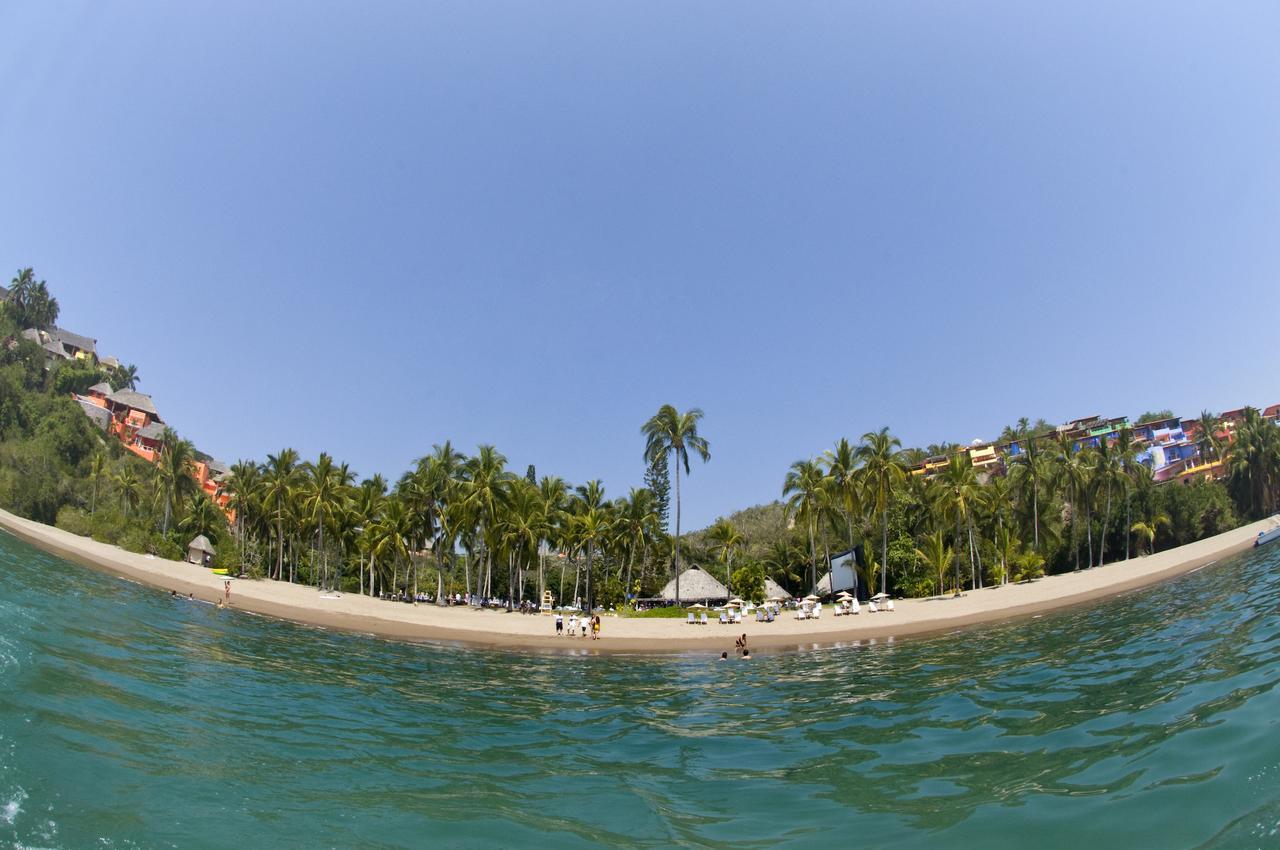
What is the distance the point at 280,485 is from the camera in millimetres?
65250

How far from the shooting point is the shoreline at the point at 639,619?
3416 centimetres

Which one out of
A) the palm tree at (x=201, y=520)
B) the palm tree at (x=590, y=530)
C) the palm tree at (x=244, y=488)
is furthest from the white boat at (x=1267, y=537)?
the palm tree at (x=201, y=520)

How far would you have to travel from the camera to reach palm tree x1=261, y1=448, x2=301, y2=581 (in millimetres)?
65562

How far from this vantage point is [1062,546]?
64250 mm

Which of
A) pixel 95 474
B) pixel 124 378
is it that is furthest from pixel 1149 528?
pixel 124 378

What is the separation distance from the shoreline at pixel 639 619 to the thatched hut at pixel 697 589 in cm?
1051

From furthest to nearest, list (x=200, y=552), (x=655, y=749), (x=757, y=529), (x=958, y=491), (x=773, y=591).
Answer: (x=757, y=529) → (x=200, y=552) → (x=773, y=591) → (x=958, y=491) → (x=655, y=749)

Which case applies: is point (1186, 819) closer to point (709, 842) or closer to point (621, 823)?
point (709, 842)

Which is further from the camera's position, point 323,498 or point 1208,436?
point 1208,436

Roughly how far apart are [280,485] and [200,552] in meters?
13.5

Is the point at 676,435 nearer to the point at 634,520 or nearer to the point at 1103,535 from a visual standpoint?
the point at 634,520

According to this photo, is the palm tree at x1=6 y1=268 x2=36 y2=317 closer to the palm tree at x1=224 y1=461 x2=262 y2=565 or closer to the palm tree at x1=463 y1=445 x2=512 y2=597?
the palm tree at x1=224 y1=461 x2=262 y2=565

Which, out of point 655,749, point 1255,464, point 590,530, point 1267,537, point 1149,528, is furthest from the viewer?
point 1255,464

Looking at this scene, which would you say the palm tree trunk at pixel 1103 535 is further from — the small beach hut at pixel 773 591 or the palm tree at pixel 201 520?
the palm tree at pixel 201 520
